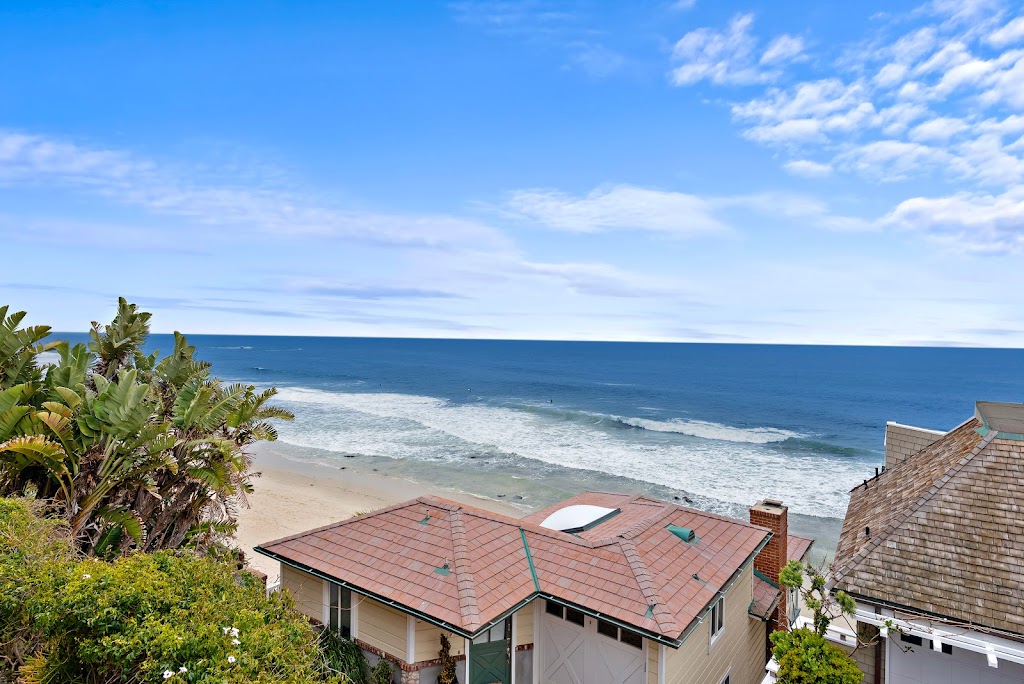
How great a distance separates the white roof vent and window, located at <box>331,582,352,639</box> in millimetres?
5088

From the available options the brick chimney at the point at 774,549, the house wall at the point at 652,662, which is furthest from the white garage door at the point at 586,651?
the brick chimney at the point at 774,549

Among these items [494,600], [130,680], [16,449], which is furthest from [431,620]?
[16,449]

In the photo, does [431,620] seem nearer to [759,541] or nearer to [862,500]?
[759,541]

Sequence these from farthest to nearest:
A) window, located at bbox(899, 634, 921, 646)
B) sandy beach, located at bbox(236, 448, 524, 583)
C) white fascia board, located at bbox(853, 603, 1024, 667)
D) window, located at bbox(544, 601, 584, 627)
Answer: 1. sandy beach, located at bbox(236, 448, 524, 583)
2. window, located at bbox(544, 601, 584, 627)
3. window, located at bbox(899, 634, 921, 646)
4. white fascia board, located at bbox(853, 603, 1024, 667)

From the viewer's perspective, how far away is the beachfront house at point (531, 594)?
9.05 metres

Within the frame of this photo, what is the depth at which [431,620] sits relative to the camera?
28.3 ft

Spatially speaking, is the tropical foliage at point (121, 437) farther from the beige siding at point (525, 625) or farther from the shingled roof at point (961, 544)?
the shingled roof at point (961, 544)

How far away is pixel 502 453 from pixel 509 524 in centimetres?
3139

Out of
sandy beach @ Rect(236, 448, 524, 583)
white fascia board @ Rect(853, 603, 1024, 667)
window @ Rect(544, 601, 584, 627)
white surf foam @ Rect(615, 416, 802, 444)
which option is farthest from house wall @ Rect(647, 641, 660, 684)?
white surf foam @ Rect(615, 416, 802, 444)

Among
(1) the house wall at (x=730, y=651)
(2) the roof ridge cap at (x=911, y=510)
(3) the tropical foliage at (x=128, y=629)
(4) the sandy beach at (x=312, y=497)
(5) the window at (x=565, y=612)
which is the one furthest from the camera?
(4) the sandy beach at (x=312, y=497)

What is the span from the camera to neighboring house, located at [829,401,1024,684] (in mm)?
6906

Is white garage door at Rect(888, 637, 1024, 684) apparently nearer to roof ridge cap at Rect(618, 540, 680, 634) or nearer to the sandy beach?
roof ridge cap at Rect(618, 540, 680, 634)

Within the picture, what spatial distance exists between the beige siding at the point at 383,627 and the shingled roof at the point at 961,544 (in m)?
7.33

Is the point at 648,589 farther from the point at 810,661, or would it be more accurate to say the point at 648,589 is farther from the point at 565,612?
the point at 810,661
